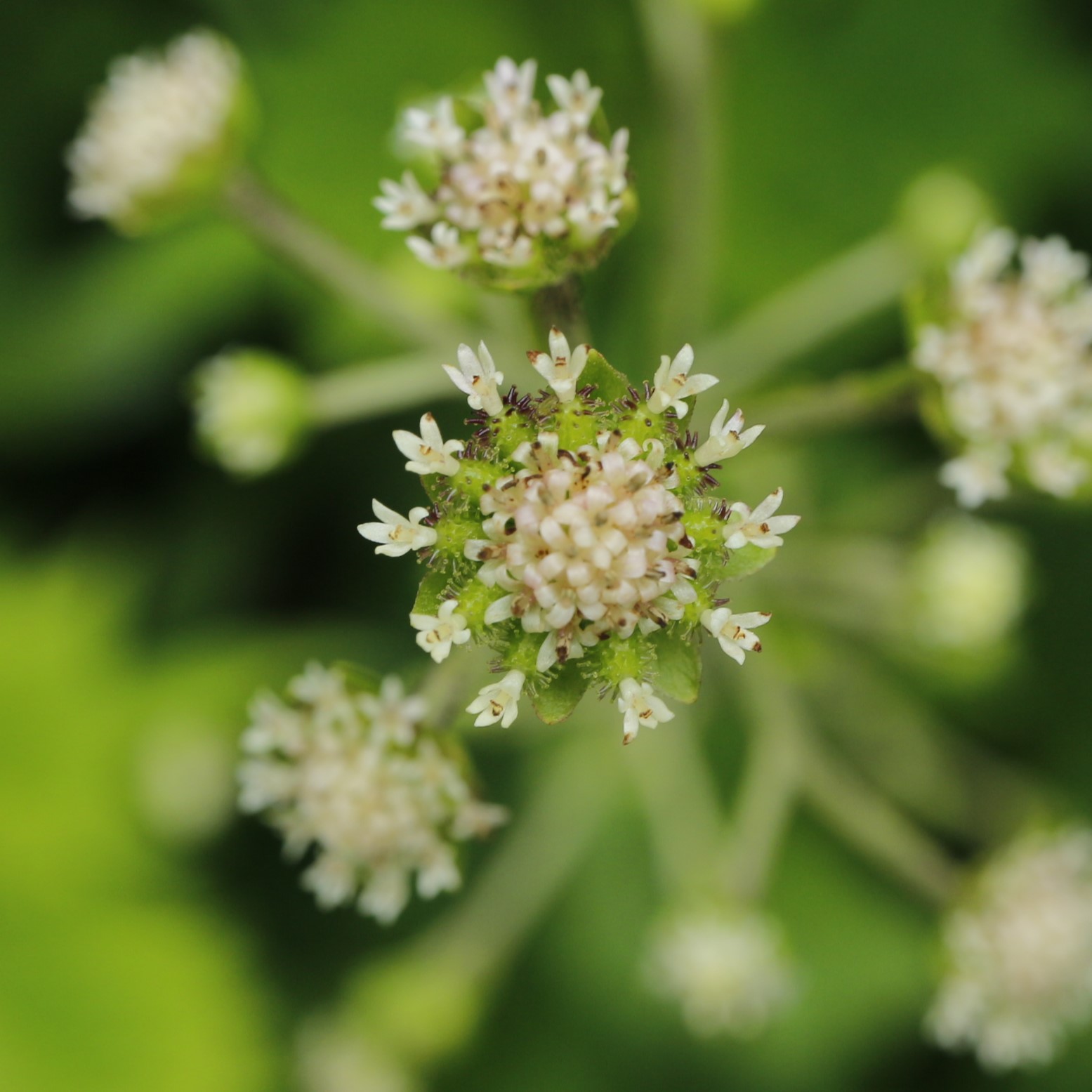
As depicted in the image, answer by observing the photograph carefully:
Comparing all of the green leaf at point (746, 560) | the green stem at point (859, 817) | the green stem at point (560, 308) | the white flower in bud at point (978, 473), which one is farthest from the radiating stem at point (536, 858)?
the green leaf at point (746, 560)

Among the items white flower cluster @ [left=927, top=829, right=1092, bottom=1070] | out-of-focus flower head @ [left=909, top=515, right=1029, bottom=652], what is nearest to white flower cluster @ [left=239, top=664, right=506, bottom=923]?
white flower cluster @ [left=927, top=829, right=1092, bottom=1070]

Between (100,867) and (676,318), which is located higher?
(676,318)

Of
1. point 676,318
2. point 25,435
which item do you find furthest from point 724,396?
point 25,435

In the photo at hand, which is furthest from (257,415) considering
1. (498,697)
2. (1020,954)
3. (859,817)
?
(1020,954)

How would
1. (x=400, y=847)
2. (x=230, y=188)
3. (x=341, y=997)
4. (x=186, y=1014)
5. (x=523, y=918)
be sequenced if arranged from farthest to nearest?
(x=341, y=997), (x=186, y=1014), (x=523, y=918), (x=230, y=188), (x=400, y=847)

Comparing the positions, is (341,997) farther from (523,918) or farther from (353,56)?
(353,56)

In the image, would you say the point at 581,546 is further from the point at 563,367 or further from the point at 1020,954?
the point at 1020,954

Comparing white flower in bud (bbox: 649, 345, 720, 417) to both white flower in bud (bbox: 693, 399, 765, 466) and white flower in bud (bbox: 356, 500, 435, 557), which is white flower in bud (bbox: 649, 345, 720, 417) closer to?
white flower in bud (bbox: 693, 399, 765, 466)

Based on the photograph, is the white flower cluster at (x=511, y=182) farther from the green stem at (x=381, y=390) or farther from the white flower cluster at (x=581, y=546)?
the green stem at (x=381, y=390)
